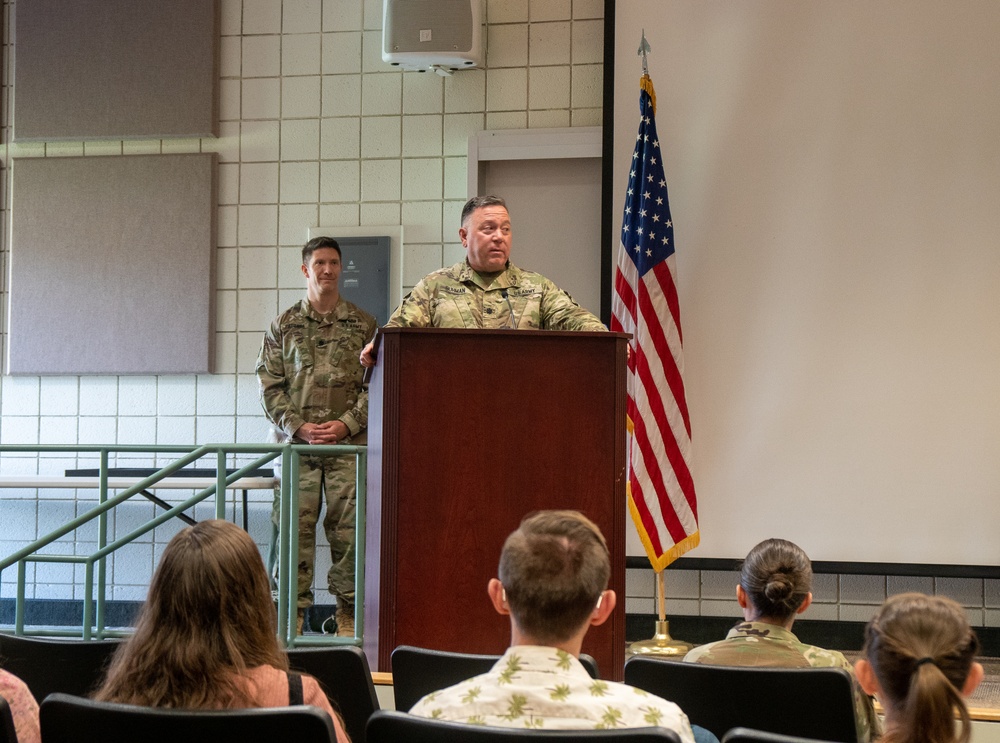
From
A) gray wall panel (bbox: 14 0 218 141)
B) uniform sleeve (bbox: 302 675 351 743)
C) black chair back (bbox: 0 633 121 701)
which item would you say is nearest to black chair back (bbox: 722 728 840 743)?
uniform sleeve (bbox: 302 675 351 743)

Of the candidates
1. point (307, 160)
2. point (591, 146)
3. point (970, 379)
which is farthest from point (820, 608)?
point (307, 160)

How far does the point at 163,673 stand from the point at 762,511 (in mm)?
3665

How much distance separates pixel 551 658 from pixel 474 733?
0.65 feet

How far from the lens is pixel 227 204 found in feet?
18.6

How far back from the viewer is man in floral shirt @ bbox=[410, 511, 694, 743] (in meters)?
1.49

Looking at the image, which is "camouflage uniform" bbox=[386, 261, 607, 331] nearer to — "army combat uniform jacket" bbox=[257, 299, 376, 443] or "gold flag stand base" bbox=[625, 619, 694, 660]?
"army combat uniform jacket" bbox=[257, 299, 376, 443]

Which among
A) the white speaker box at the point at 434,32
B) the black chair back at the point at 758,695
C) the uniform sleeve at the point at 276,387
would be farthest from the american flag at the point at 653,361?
the black chair back at the point at 758,695

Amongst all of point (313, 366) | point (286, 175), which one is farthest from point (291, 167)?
point (313, 366)

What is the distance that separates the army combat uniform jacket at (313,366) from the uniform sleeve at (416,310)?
1412mm

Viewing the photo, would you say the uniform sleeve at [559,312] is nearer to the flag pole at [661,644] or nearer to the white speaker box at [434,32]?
the flag pole at [661,644]

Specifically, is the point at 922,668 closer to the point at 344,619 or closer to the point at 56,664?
the point at 56,664

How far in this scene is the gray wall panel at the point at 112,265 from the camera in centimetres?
561

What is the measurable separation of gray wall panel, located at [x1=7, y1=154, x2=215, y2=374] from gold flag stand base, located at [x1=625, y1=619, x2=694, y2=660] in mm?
2553

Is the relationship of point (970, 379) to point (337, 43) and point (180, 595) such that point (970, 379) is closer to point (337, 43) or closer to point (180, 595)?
point (337, 43)
